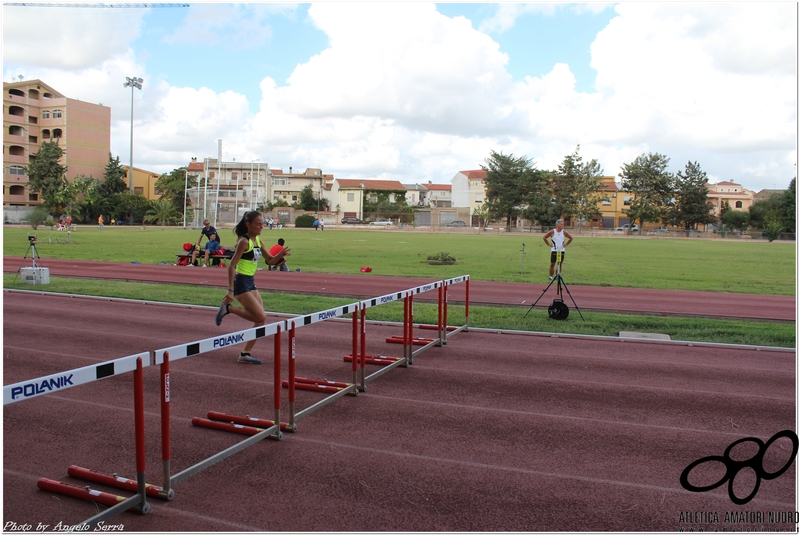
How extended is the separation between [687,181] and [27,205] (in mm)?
83875

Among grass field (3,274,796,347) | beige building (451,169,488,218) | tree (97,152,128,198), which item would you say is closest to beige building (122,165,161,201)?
tree (97,152,128,198)

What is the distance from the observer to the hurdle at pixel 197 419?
4.35 meters

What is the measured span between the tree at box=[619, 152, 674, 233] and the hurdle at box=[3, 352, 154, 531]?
265ft

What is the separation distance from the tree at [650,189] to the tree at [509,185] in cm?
1214

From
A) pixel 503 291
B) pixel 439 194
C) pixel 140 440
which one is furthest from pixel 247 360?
pixel 439 194

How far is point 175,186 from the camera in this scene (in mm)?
88000

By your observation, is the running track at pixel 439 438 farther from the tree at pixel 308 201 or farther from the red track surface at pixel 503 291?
the tree at pixel 308 201

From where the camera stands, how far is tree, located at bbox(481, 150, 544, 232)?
8188cm

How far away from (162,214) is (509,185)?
44.9m

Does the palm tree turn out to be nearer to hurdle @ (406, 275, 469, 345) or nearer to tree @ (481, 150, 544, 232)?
tree @ (481, 150, 544, 232)

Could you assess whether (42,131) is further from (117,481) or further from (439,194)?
(117,481)

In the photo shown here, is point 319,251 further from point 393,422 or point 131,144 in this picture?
point 131,144

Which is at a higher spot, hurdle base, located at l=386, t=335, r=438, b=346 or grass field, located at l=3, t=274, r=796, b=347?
grass field, located at l=3, t=274, r=796, b=347

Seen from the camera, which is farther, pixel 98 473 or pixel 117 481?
pixel 98 473
